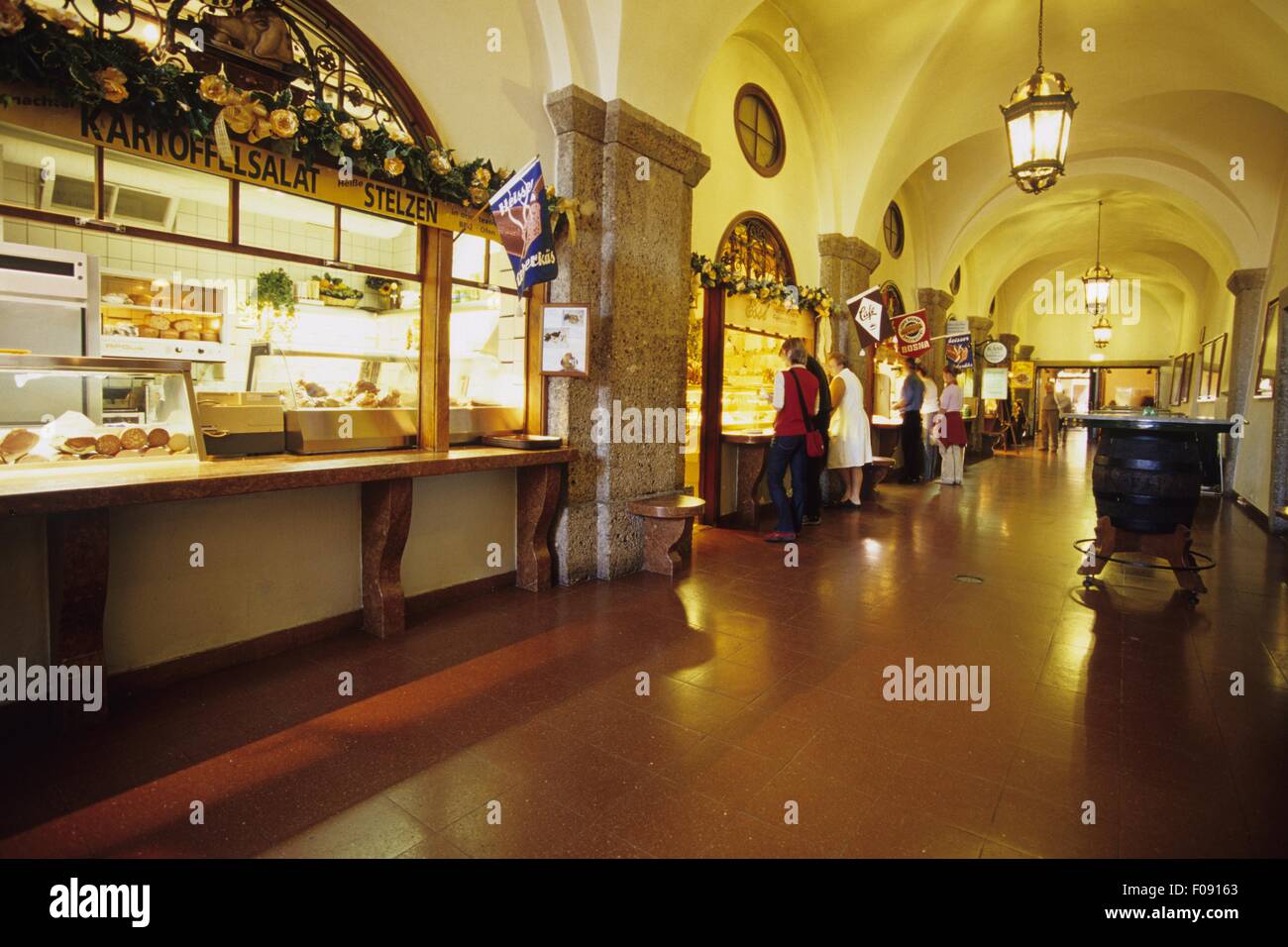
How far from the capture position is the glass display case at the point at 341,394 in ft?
13.2

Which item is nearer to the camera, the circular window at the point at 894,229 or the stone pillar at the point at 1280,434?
the stone pillar at the point at 1280,434

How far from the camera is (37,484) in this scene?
2.66 meters

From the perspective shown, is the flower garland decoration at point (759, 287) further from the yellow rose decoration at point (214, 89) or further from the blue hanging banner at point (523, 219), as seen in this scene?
the yellow rose decoration at point (214, 89)

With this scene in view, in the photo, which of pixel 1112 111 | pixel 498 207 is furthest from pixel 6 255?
pixel 1112 111

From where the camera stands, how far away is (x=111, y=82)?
2.84 metres

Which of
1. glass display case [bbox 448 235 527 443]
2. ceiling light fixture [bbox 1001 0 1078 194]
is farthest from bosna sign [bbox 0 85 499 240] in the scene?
ceiling light fixture [bbox 1001 0 1078 194]

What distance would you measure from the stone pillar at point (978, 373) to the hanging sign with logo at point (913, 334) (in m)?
6.28

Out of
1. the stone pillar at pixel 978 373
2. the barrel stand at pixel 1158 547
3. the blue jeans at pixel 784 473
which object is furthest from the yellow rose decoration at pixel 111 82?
the stone pillar at pixel 978 373

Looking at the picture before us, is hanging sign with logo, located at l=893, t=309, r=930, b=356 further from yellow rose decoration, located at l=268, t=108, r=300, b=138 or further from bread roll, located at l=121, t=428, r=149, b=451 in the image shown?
bread roll, located at l=121, t=428, r=149, b=451

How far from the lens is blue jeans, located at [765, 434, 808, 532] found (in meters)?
6.72

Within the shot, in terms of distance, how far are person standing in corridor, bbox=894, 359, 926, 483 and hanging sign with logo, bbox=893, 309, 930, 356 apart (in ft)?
1.58

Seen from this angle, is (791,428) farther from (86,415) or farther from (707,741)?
(86,415)

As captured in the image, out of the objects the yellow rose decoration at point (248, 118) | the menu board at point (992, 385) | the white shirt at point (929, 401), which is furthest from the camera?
the menu board at point (992, 385)

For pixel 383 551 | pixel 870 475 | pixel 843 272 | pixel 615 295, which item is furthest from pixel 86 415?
pixel 870 475
